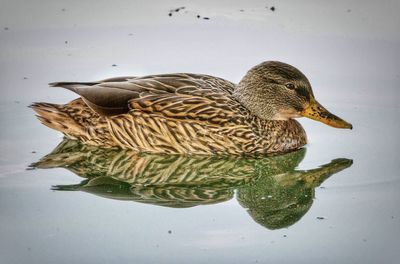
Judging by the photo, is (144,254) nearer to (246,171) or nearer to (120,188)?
(120,188)

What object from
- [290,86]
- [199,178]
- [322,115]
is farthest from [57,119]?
[322,115]

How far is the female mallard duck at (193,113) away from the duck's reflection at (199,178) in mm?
156

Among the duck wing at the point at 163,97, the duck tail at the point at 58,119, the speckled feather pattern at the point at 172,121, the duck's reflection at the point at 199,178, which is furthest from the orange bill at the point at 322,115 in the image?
the duck tail at the point at 58,119

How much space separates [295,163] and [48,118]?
285cm

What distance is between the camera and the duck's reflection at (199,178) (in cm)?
877

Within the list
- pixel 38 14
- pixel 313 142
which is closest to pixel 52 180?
pixel 313 142

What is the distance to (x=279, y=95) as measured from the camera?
10281 millimetres

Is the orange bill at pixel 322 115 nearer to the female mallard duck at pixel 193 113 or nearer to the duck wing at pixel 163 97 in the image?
the female mallard duck at pixel 193 113

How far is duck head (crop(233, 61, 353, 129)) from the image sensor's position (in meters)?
10.2

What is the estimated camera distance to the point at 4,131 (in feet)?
34.2

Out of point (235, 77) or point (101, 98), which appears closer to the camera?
point (101, 98)

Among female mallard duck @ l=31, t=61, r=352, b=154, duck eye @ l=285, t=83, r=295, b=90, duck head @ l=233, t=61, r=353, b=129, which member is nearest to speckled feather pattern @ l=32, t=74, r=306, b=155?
female mallard duck @ l=31, t=61, r=352, b=154

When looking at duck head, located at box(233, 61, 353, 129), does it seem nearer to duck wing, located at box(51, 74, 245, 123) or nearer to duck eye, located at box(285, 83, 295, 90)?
duck eye, located at box(285, 83, 295, 90)

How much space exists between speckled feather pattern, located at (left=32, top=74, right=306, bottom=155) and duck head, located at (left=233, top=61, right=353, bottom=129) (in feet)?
0.38
